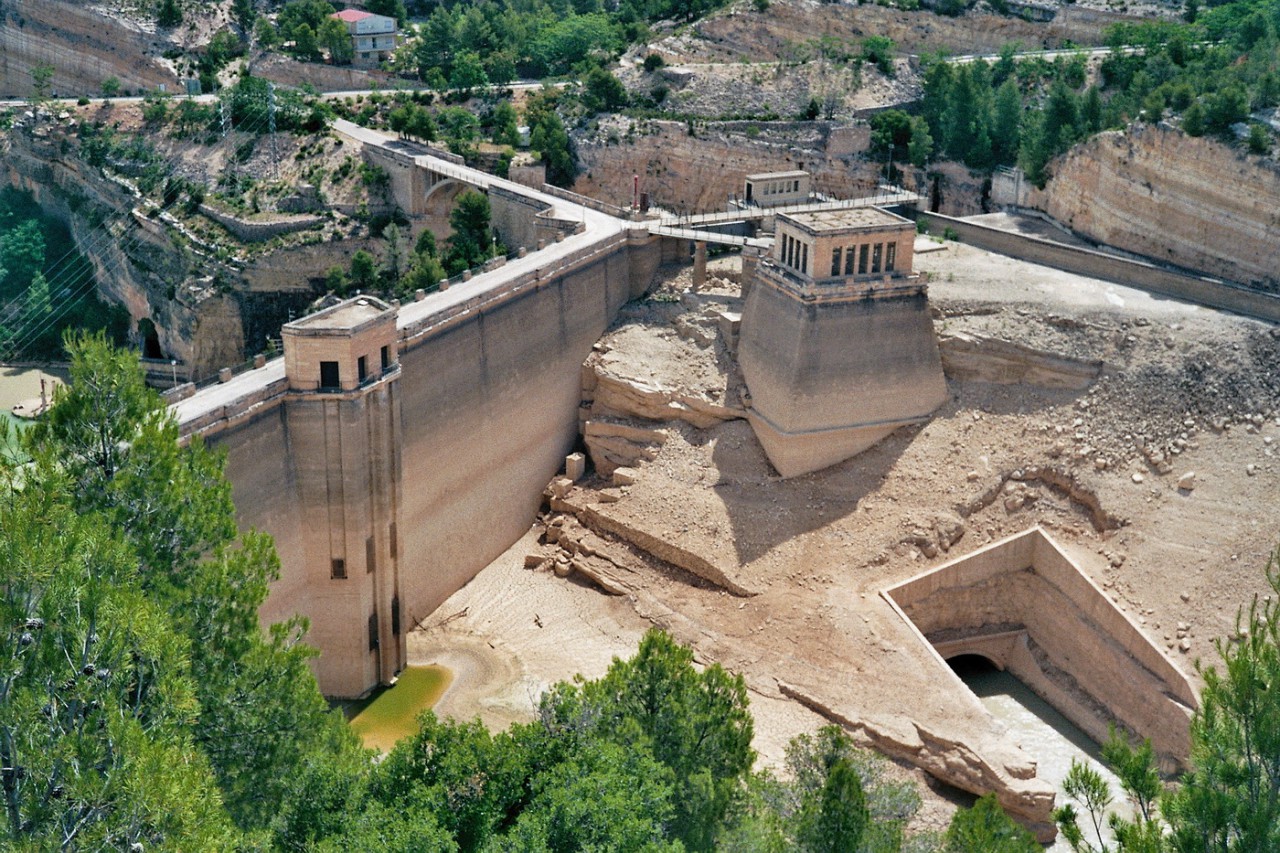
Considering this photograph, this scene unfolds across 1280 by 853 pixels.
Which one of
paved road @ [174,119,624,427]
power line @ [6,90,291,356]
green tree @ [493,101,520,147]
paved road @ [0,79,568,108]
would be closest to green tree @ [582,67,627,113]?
green tree @ [493,101,520,147]

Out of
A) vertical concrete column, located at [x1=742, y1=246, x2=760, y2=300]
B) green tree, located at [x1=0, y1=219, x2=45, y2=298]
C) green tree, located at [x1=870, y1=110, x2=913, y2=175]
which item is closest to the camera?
vertical concrete column, located at [x1=742, y1=246, x2=760, y2=300]

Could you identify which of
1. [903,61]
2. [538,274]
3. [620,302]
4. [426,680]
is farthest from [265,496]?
[903,61]

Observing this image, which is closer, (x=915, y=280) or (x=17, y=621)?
(x=17, y=621)

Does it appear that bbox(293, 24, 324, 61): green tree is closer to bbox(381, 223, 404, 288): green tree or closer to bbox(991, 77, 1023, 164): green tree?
bbox(381, 223, 404, 288): green tree

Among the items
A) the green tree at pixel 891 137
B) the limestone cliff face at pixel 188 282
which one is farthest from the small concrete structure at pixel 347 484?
the green tree at pixel 891 137

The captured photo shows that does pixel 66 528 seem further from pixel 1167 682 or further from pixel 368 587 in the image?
pixel 1167 682

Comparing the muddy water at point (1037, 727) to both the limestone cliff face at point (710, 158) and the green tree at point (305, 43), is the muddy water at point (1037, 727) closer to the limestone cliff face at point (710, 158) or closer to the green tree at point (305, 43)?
the limestone cliff face at point (710, 158)
